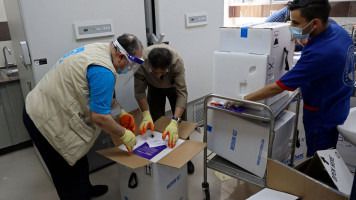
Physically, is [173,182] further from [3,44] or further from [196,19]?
[3,44]

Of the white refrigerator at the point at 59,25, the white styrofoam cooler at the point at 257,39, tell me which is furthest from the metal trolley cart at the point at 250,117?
the white refrigerator at the point at 59,25

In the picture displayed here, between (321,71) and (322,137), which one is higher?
(321,71)

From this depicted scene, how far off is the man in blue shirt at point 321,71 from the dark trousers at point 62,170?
109 centimetres

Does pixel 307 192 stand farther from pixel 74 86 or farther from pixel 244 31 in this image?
pixel 74 86

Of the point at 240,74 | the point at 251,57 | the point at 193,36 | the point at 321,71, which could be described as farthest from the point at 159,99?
the point at 321,71

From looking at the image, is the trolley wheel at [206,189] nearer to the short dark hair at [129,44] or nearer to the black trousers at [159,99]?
the black trousers at [159,99]

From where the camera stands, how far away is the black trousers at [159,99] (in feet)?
7.25

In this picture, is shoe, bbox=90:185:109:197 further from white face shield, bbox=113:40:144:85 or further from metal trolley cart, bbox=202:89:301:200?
white face shield, bbox=113:40:144:85

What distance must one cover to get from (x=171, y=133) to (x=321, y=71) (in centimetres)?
92

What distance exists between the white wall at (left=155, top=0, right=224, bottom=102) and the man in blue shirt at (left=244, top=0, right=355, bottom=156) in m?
1.21

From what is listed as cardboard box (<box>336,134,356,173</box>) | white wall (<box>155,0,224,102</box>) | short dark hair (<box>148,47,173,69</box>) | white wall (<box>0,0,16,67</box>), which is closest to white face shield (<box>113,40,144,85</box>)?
short dark hair (<box>148,47,173,69</box>)

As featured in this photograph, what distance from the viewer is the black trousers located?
87.0 inches

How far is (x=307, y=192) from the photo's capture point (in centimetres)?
121

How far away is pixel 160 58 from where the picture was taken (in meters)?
1.65
